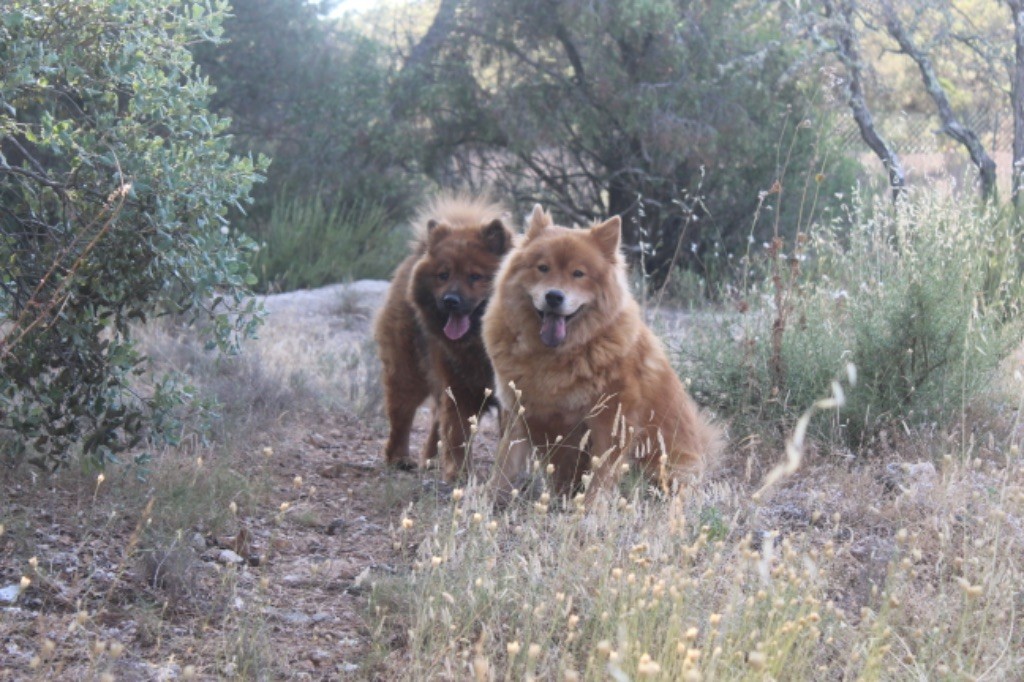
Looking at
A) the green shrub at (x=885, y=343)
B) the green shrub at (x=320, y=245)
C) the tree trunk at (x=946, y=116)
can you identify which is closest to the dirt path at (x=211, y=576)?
the green shrub at (x=885, y=343)

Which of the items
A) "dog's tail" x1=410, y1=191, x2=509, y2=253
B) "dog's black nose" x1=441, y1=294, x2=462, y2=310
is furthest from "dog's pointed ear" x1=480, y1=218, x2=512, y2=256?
"dog's black nose" x1=441, y1=294, x2=462, y2=310

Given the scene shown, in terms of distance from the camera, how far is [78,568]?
Answer: 3.87 meters

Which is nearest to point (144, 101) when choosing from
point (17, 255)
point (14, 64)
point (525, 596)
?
point (14, 64)

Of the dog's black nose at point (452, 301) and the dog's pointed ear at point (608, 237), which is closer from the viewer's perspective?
the dog's pointed ear at point (608, 237)

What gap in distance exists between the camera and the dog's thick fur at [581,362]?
4980 mm

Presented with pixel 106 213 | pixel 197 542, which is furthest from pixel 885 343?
pixel 106 213

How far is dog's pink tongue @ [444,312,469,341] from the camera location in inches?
227

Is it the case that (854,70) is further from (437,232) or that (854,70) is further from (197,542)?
(197,542)

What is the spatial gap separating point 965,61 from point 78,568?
1249 centimetres

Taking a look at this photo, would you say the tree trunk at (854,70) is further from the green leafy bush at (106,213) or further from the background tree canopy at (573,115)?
the green leafy bush at (106,213)

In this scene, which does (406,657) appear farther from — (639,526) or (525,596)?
(639,526)

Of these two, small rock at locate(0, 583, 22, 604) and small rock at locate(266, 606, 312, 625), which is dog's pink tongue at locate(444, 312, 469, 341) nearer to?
small rock at locate(266, 606, 312, 625)

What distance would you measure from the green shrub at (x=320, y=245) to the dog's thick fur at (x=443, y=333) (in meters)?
→ 5.04

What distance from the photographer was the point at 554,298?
16.2 ft
